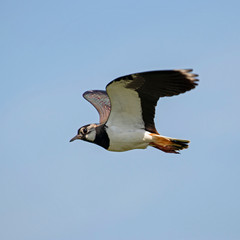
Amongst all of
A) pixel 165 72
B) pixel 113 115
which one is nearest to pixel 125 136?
pixel 113 115

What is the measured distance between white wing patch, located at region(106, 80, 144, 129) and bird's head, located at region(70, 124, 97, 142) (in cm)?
40

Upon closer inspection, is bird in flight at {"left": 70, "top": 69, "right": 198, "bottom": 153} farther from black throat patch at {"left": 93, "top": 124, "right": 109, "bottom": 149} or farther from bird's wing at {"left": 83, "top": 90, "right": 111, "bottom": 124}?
bird's wing at {"left": 83, "top": 90, "right": 111, "bottom": 124}

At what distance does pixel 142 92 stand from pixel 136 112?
0.53 m

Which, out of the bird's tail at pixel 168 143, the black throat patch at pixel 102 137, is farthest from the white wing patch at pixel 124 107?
the bird's tail at pixel 168 143

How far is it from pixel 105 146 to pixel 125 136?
0.43 m

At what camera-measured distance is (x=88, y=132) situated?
10.1 m

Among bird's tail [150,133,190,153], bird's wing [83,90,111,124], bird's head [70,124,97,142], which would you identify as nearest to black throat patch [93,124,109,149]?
bird's head [70,124,97,142]

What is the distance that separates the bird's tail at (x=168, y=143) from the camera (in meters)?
9.59

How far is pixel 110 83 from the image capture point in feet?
28.9

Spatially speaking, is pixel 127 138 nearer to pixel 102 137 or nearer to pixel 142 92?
pixel 102 137

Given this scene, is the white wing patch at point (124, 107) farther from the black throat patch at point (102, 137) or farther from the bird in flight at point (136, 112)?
the black throat patch at point (102, 137)

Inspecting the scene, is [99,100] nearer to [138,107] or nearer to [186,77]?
[138,107]

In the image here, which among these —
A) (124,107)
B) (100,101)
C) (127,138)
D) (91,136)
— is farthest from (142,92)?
(100,101)

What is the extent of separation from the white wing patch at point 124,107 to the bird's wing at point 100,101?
1205 mm
